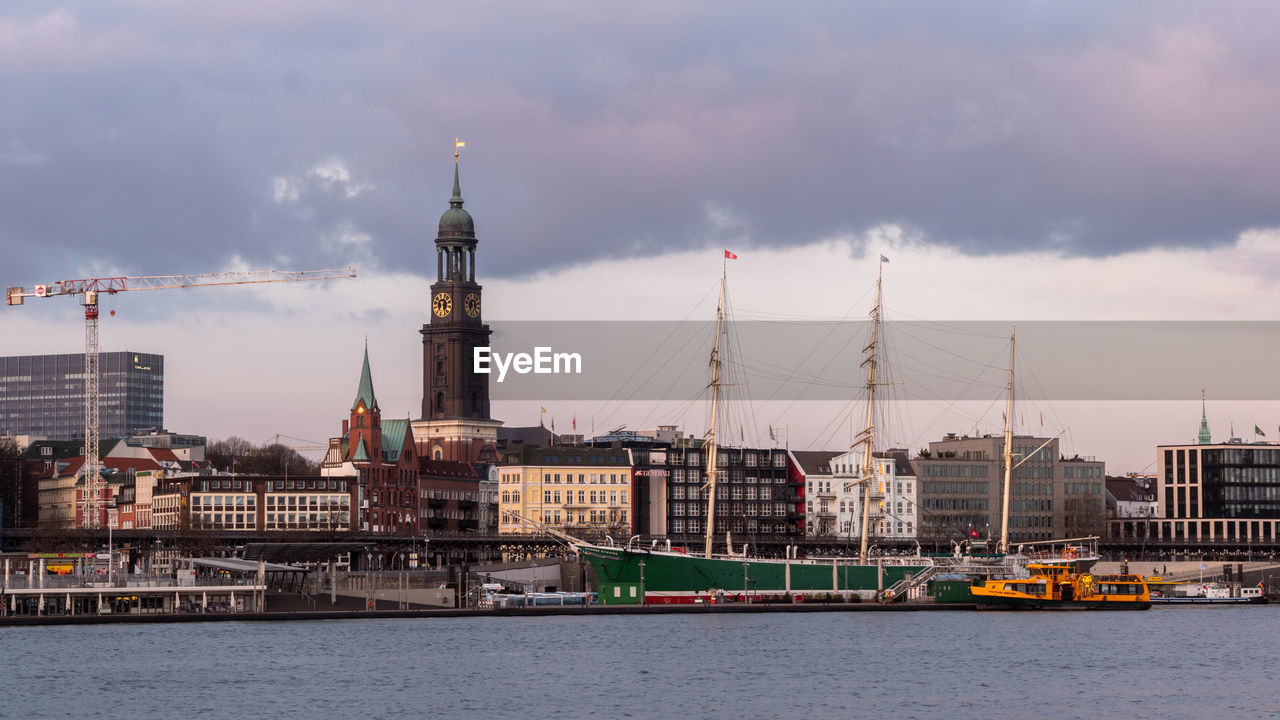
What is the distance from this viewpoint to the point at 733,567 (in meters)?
152

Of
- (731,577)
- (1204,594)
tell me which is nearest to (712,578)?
(731,577)

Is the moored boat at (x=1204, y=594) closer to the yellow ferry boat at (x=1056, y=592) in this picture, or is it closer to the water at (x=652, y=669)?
the yellow ferry boat at (x=1056, y=592)

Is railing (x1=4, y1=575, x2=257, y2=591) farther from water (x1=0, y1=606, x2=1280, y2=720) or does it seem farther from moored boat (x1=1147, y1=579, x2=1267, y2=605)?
moored boat (x1=1147, y1=579, x2=1267, y2=605)

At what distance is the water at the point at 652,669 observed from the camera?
278 feet

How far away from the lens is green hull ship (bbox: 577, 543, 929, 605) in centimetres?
15088

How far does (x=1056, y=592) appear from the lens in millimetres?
145750

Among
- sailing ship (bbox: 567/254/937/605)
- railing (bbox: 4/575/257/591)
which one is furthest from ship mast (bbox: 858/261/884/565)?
railing (bbox: 4/575/257/591)

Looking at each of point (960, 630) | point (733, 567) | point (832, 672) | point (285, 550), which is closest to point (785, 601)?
point (733, 567)

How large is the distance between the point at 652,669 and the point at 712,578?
52.5m

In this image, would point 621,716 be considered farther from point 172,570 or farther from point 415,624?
point 172,570

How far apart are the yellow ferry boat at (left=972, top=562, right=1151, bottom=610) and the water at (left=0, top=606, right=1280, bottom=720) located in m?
7.81

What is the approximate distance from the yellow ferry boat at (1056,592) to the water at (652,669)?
7.81 meters

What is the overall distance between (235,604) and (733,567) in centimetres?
3799

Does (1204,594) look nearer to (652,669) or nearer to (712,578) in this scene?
(712,578)
